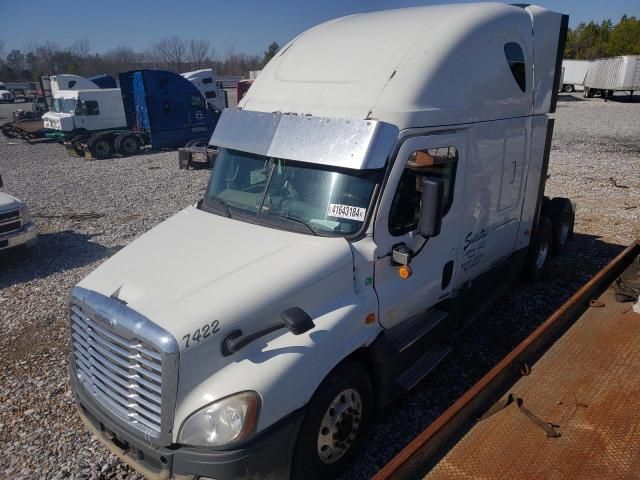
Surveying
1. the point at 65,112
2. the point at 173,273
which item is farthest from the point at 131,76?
the point at 173,273

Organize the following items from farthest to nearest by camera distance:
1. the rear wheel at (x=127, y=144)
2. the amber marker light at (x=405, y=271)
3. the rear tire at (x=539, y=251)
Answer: the rear wheel at (x=127, y=144), the rear tire at (x=539, y=251), the amber marker light at (x=405, y=271)

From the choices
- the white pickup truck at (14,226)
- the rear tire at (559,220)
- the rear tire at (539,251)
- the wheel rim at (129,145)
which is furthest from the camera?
the wheel rim at (129,145)

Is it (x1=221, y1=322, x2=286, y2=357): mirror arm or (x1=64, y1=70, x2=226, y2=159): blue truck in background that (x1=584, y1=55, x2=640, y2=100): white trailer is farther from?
(x1=221, y1=322, x2=286, y2=357): mirror arm

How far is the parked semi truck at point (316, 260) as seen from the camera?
2.98 m

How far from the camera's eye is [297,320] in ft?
10.2

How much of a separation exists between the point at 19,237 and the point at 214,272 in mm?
6440

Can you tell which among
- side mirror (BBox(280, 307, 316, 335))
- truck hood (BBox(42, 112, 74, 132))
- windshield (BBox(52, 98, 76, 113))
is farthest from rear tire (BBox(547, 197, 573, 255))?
windshield (BBox(52, 98, 76, 113))

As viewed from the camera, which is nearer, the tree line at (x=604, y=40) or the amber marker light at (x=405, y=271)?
the amber marker light at (x=405, y=271)

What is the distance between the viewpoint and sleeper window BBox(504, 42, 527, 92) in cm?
507

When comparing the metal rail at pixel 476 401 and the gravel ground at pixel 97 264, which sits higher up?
the metal rail at pixel 476 401

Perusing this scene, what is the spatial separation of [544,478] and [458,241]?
250cm

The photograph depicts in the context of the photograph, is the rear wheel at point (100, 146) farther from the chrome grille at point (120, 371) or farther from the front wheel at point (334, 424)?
the front wheel at point (334, 424)

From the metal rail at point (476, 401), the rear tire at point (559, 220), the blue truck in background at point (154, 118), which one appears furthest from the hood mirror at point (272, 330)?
the blue truck in background at point (154, 118)

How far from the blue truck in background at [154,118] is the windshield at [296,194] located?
53.8 feet
